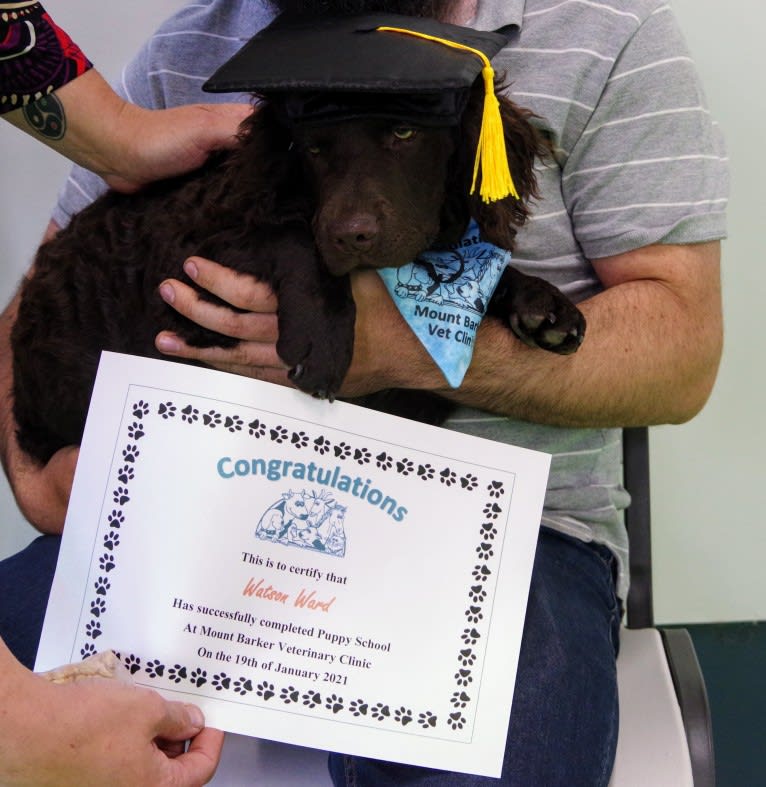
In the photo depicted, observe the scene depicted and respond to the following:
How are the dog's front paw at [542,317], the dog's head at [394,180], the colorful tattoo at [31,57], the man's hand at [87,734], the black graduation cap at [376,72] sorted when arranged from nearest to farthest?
the man's hand at [87,734]
the black graduation cap at [376,72]
the dog's head at [394,180]
the dog's front paw at [542,317]
the colorful tattoo at [31,57]

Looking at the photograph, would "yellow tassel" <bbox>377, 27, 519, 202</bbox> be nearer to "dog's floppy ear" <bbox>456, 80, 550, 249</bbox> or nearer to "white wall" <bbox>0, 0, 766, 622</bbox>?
"dog's floppy ear" <bbox>456, 80, 550, 249</bbox>

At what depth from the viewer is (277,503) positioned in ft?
3.23

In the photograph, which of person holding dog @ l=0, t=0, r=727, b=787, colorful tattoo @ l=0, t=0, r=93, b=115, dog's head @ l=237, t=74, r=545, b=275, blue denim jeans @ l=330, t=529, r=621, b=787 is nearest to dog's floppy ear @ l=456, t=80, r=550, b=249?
dog's head @ l=237, t=74, r=545, b=275

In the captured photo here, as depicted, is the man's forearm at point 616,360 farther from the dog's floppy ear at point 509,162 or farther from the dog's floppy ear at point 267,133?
the dog's floppy ear at point 267,133

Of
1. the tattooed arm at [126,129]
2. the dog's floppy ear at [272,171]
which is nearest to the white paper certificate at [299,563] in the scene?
the dog's floppy ear at [272,171]

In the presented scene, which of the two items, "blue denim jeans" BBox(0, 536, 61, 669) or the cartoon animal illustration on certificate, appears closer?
the cartoon animal illustration on certificate

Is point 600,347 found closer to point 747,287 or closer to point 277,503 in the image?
point 277,503

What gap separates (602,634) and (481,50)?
79cm

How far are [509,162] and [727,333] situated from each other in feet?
3.34

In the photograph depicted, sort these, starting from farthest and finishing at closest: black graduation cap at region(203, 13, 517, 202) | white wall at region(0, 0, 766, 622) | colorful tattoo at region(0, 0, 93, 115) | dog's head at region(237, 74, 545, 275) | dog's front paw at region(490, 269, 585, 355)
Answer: white wall at region(0, 0, 766, 622) → colorful tattoo at region(0, 0, 93, 115) → dog's front paw at region(490, 269, 585, 355) → dog's head at region(237, 74, 545, 275) → black graduation cap at region(203, 13, 517, 202)

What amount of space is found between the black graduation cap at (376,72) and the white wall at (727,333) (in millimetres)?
936

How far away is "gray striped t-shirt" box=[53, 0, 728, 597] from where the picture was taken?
1.25m

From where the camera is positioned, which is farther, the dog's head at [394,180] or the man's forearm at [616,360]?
the man's forearm at [616,360]

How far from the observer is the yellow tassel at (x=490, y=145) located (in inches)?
38.4
